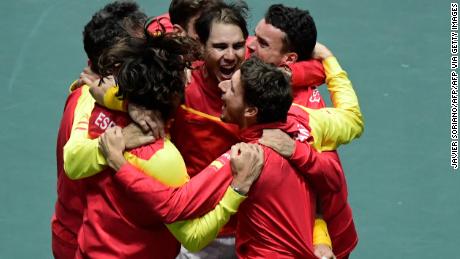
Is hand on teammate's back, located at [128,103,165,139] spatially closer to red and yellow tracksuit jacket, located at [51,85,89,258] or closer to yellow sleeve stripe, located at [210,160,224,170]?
yellow sleeve stripe, located at [210,160,224,170]

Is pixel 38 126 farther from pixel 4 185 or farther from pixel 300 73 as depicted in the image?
pixel 300 73

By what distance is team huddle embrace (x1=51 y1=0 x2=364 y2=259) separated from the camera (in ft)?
20.0

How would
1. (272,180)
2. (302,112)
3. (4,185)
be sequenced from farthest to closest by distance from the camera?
(4,185)
(302,112)
(272,180)

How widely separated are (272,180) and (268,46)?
1086mm

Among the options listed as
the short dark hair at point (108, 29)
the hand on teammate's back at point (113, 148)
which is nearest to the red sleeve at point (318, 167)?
the hand on teammate's back at point (113, 148)

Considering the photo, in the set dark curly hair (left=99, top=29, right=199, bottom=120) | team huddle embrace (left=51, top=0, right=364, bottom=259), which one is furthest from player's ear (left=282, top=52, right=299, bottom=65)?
dark curly hair (left=99, top=29, right=199, bottom=120)

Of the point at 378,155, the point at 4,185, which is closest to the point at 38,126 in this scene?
the point at 4,185

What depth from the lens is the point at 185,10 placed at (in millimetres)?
7328

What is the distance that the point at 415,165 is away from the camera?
917cm

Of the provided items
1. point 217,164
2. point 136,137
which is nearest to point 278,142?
point 217,164
